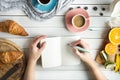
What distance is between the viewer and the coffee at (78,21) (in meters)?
1.17

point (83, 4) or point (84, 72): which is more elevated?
point (83, 4)

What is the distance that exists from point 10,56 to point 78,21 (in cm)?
31

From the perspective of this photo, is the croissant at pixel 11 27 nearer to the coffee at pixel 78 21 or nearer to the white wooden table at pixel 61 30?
the white wooden table at pixel 61 30

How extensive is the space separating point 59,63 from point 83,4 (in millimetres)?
271

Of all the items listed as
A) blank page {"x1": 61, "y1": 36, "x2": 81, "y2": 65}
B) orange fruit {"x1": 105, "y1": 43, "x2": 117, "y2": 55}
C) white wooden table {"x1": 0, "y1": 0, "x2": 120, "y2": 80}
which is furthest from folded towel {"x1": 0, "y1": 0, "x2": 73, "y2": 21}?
orange fruit {"x1": 105, "y1": 43, "x2": 117, "y2": 55}

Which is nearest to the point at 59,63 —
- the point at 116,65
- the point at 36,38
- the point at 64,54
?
the point at 64,54

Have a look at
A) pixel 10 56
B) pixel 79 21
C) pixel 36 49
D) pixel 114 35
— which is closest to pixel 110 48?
pixel 114 35

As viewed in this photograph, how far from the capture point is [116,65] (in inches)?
48.7

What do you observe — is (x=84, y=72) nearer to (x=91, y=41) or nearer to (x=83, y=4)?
(x=91, y=41)

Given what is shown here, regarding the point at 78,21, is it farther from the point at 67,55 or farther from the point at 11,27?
the point at 11,27

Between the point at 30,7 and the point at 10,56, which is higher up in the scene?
the point at 30,7

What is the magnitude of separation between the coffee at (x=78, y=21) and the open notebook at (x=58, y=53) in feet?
0.20

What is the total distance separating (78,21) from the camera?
1.18 meters

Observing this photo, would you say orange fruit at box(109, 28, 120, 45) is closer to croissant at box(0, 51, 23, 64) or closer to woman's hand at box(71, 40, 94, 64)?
woman's hand at box(71, 40, 94, 64)
